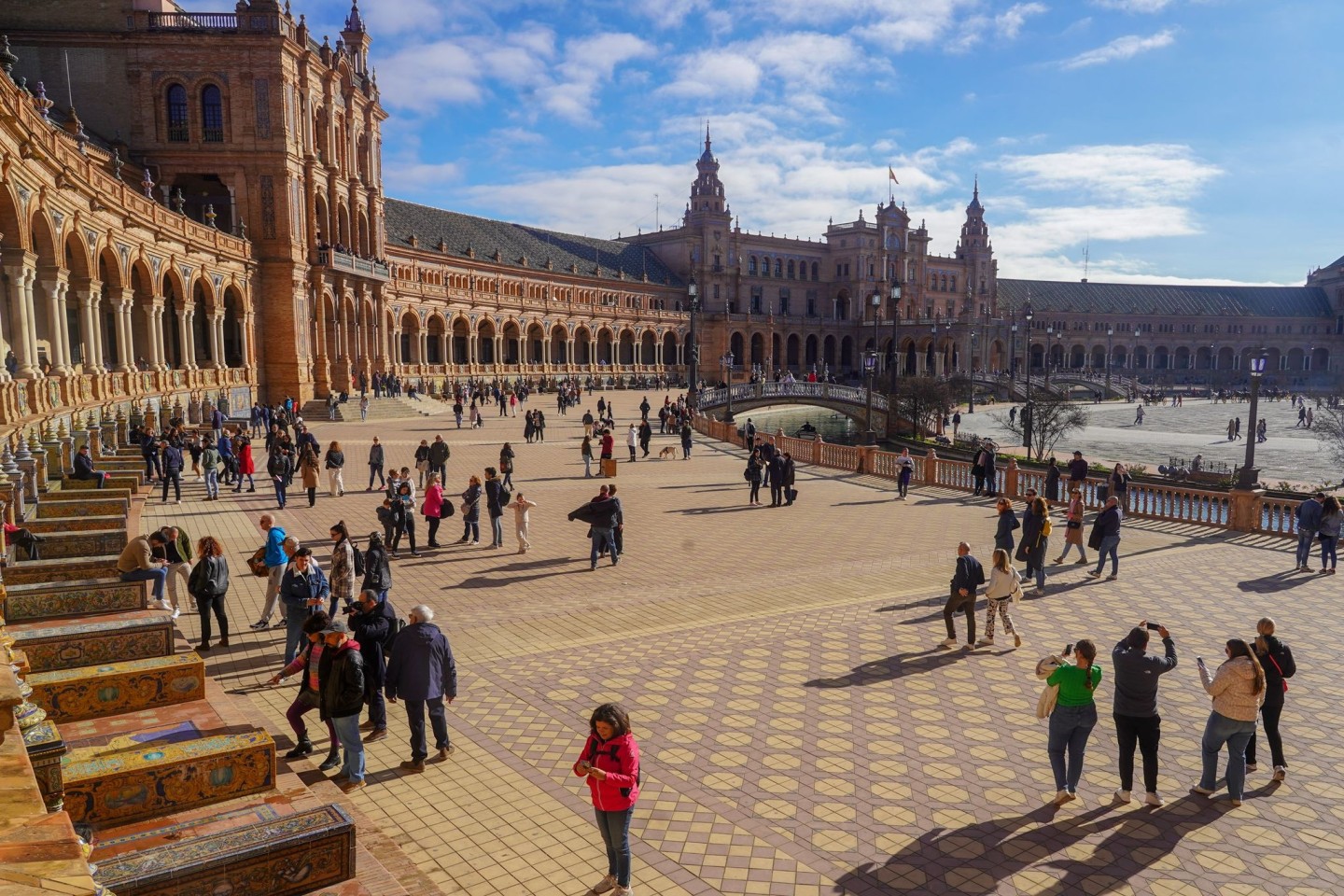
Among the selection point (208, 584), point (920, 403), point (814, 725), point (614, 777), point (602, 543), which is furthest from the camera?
point (920, 403)

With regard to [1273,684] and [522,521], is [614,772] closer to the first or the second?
[1273,684]

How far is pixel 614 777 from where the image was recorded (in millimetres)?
5383

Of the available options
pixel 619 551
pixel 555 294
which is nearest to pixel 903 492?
pixel 619 551

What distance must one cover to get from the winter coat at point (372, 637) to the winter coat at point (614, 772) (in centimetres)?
294

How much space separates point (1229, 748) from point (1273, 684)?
0.79 m

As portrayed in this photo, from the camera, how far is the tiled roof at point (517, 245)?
219 feet

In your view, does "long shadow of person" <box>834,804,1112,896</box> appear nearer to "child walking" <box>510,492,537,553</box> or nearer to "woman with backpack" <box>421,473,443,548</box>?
"child walking" <box>510,492,537,553</box>

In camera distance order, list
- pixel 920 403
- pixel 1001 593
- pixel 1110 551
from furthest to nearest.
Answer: pixel 920 403, pixel 1110 551, pixel 1001 593

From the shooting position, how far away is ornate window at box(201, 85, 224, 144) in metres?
41.0

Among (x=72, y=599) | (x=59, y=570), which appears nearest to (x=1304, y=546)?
(x=72, y=599)

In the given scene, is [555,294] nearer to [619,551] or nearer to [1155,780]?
[619,551]

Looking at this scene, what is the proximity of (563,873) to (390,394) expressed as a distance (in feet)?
143

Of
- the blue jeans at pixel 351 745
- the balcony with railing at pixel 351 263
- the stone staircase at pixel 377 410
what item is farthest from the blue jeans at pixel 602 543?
the balcony with railing at pixel 351 263

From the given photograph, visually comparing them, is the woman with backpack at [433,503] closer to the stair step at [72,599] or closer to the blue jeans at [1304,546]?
the stair step at [72,599]
